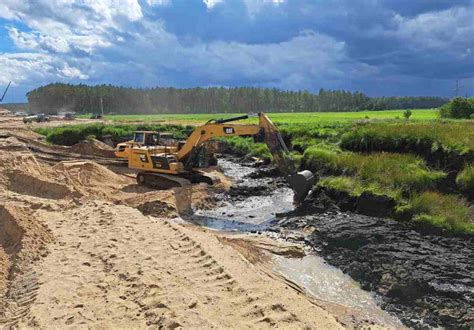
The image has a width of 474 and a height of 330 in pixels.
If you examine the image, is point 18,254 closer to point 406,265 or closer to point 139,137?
Answer: point 406,265

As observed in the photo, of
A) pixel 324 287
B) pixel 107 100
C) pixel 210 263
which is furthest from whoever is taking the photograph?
pixel 107 100

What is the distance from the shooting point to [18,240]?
31.9 feet

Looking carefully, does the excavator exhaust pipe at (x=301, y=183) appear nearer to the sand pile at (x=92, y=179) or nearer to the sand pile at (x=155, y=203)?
the sand pile at (x=155, y=203)

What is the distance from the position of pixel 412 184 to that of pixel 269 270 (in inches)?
259

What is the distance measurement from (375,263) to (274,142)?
721 cm

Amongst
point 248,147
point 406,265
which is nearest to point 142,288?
point 406,265

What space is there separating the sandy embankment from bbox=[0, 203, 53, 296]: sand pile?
0.08 ft

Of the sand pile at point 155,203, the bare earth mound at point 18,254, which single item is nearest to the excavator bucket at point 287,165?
the sand pile at point 155,203

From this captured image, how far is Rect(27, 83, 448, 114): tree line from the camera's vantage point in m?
131

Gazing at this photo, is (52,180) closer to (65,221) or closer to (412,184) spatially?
(65,221)

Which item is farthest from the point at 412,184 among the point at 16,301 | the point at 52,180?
the point at 52,180

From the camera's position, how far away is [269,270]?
948cm

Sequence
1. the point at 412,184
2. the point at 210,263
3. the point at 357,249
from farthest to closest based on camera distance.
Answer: the point at 412,184
the point at 357,249
the point at 210,263

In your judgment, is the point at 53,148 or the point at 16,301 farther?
the point at 53,148
